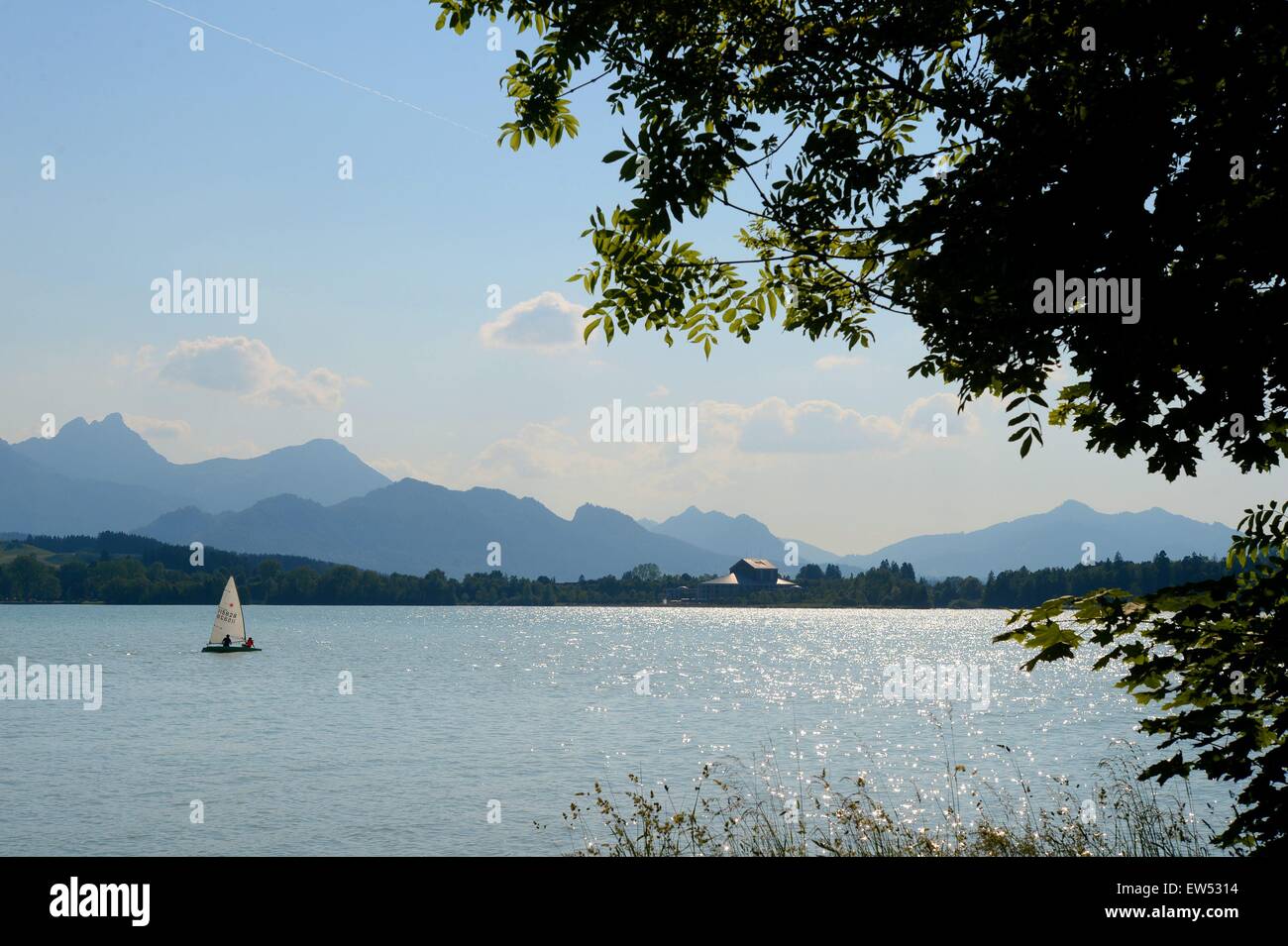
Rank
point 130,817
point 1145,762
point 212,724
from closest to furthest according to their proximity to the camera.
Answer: point 130,817 → point 1145,762 → point 212,724

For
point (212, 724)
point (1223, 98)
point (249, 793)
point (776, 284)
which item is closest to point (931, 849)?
point (776, 284)

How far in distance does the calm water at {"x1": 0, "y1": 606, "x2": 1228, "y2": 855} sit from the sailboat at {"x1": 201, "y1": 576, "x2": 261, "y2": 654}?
25.3ft

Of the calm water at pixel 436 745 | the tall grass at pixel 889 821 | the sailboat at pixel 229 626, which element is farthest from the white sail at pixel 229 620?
the tall grass at pixel 889 821

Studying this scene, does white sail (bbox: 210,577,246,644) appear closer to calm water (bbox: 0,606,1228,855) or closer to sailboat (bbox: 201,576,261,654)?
sailboat (bbox: 201,576,261,654)

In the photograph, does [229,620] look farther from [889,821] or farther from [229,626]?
[889,821]

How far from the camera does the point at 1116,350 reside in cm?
777

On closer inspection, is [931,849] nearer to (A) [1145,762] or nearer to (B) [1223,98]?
(B) [1223,98]

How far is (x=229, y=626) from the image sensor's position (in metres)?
142

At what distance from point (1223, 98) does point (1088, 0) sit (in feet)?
3.99

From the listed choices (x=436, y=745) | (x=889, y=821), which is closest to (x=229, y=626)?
(x=436, y=745)

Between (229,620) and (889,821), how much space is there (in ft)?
462

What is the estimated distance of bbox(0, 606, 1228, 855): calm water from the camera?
41.7m
